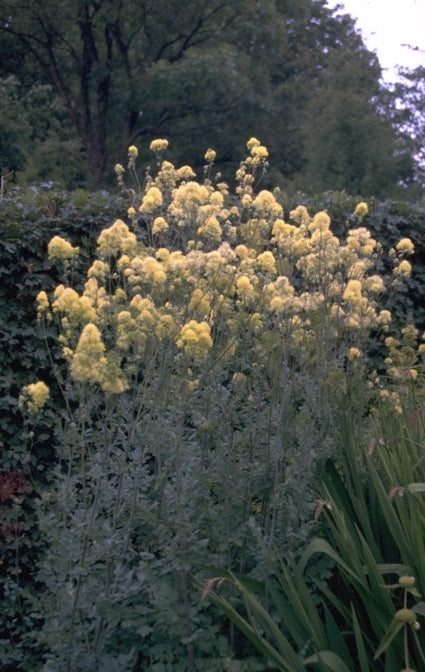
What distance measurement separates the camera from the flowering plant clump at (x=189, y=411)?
3.21 meters

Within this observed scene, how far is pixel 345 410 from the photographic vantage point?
3926mm

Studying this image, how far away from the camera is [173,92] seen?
66.4 ft

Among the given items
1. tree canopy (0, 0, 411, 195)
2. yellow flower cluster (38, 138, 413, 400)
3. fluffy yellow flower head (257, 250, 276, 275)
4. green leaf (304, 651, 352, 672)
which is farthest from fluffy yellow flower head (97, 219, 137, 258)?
tree canopy (0, 0, 411, 195)

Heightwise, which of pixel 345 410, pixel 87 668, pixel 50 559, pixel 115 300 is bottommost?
pixel 87 668

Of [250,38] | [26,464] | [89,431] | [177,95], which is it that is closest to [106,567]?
[89,431]

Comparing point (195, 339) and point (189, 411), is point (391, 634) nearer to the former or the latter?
point (195, 339)

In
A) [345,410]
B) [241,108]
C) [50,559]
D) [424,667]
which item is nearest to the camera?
[424,667]

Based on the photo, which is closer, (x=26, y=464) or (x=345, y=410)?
(x=345, y=410)

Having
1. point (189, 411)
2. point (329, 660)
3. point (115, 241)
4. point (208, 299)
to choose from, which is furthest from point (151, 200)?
point (329, 660)

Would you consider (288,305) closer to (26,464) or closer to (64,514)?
(64,514)

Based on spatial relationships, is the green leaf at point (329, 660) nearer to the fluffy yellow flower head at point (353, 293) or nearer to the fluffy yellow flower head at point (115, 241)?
the fluffy yellow flower head at point (353, 293)

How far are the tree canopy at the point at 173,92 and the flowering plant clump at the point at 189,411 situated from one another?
53.4ft

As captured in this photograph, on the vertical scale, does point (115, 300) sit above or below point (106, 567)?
above

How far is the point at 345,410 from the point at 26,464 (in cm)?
187
